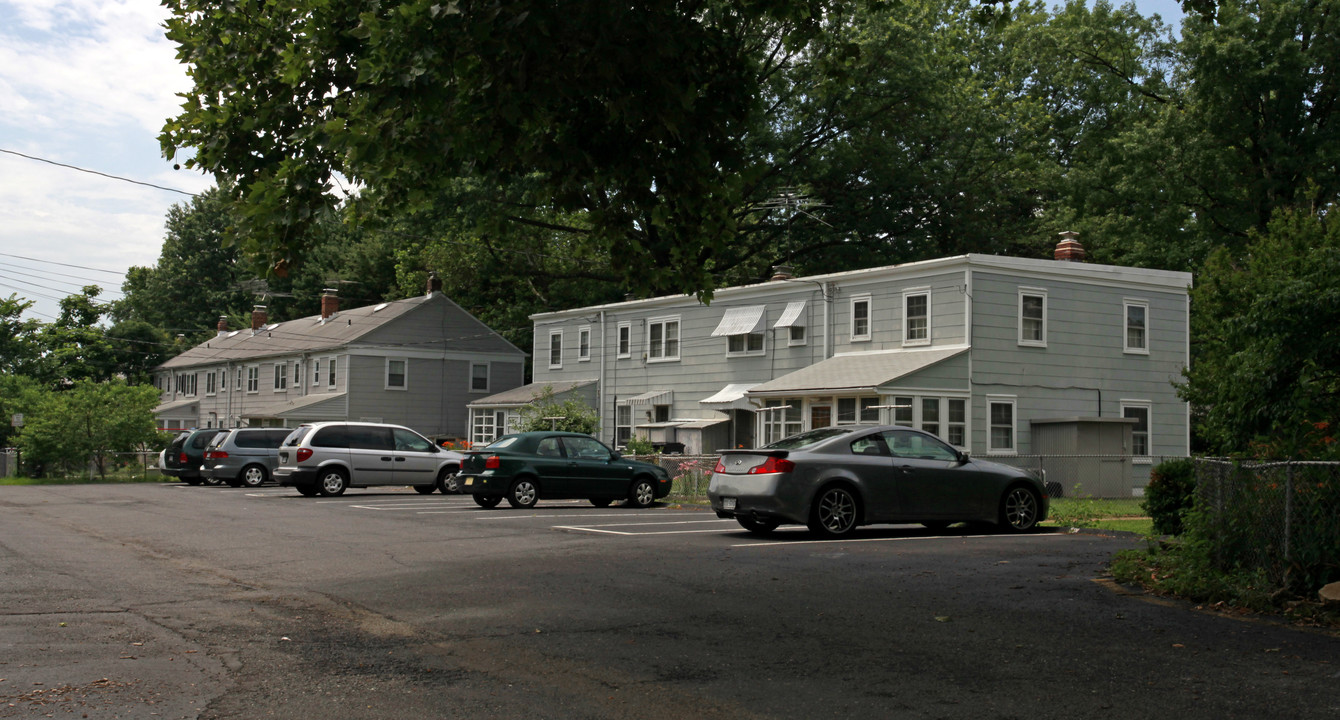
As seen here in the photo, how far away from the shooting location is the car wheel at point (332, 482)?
2681cm

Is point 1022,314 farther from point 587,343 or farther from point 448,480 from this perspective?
point 587,343

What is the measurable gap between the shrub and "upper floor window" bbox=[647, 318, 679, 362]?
74.8 ft

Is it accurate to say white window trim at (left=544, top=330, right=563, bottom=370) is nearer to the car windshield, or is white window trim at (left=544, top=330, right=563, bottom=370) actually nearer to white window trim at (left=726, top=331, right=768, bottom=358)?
white window trim at (left=726, top=331, right=768, bottom=358)

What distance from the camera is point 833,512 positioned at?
15.1 m

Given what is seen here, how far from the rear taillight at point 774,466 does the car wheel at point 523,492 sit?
757cm

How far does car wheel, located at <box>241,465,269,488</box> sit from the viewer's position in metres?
32.3

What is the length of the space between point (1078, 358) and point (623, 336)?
1469 centimetres

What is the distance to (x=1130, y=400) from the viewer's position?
3027cm

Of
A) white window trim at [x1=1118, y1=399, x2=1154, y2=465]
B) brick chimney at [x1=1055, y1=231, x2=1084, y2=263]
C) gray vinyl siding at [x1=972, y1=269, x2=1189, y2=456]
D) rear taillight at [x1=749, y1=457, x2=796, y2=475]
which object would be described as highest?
brick chimney at [x1=1055, y1=231, x2=1084, y2=263]

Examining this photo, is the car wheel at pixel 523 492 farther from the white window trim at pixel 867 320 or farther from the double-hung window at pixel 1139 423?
the double-hung window at pixel 1139 423

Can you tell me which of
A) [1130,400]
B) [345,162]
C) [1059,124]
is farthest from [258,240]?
[1059,124]

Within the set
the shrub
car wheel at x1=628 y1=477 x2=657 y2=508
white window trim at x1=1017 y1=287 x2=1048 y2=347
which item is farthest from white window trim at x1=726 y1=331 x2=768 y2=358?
the shrub

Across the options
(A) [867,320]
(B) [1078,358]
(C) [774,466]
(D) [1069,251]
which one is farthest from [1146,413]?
(C) [774,466]

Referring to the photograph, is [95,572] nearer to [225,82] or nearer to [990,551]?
[225,82]
